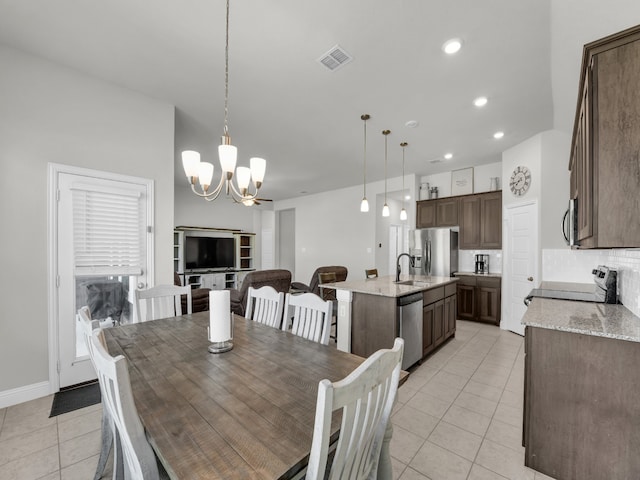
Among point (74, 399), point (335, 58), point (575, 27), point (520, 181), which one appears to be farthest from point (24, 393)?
point (520, 181)

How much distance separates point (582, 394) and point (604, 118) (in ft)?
4.80

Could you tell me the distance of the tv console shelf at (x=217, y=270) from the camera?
716 centimetres

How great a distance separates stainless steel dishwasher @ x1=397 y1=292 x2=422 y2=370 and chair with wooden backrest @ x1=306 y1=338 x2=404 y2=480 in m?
1.93

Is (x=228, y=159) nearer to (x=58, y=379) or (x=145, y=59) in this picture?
(x=145, y=59)

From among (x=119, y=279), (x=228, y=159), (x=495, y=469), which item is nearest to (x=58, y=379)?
(x=119, y=279)

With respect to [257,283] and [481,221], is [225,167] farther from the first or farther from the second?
[481,221]

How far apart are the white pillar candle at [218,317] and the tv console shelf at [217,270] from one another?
241 inches

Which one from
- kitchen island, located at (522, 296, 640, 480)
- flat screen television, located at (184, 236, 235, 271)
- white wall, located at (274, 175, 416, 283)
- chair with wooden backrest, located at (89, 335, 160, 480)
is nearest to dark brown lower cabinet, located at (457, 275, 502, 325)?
white wall, located at (274, 175, 416, 283)

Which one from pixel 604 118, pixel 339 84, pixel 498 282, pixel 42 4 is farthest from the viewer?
pixel 498 282

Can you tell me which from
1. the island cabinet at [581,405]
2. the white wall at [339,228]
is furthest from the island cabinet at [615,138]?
the white wall at [339,228]

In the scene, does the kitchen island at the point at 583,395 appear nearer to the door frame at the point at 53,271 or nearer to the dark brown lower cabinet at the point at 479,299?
the dark brown lower cabinet at the point at 479,299

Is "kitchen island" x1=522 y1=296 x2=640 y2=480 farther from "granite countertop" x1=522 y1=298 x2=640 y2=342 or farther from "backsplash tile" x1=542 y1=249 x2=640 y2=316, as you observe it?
"backsplash tile" x1=542 y1=249 x2=640 y2=316

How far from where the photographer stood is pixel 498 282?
472 centimetres

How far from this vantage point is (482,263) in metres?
5.21
